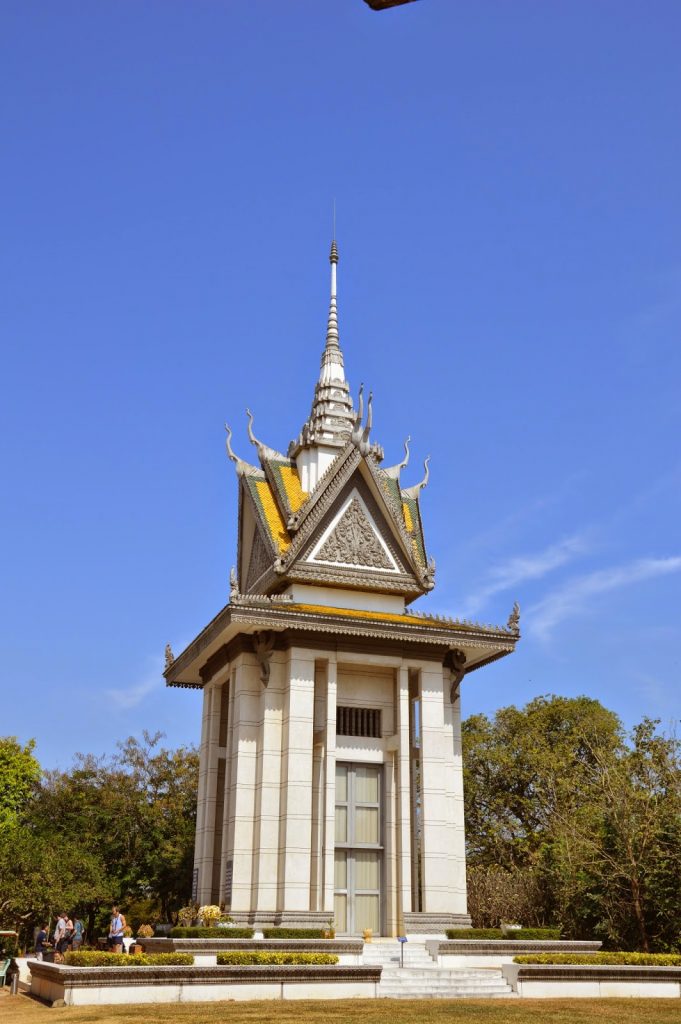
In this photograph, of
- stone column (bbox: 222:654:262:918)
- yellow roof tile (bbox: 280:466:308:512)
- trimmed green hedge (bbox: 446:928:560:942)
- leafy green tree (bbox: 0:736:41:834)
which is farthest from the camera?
leafy green tree (bbox: 0:736:41:834)

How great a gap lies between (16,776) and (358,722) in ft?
78.5

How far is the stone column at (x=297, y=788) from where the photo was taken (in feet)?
92.4

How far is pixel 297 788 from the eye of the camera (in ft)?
95.3

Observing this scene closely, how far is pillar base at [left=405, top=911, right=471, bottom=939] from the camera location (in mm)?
28219

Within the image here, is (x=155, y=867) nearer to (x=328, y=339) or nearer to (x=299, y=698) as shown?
(x=299, y=698)

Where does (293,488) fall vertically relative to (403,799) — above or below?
above

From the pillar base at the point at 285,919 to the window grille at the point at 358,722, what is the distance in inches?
217

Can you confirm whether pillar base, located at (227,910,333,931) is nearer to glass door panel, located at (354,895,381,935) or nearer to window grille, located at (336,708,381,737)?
glass door panel, located at (354,895,381,935)

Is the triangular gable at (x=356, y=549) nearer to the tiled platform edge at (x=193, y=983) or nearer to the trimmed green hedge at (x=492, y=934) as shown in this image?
the trimmed green hedge at (x=492, y=934)

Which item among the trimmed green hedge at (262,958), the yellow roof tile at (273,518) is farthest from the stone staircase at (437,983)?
the yellow roof tile at (273,518)

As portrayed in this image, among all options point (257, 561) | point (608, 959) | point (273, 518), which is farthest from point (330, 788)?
point (273, 518)

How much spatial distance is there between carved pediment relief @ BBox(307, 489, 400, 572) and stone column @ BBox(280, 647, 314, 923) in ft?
12.4

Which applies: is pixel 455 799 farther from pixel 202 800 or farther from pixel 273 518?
pixel 273 518

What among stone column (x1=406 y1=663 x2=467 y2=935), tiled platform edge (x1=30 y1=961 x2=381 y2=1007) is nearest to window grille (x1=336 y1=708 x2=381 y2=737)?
stone column (x1=406 y1=663 x2=467 y2=935)
